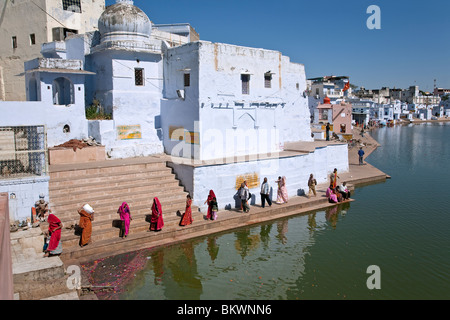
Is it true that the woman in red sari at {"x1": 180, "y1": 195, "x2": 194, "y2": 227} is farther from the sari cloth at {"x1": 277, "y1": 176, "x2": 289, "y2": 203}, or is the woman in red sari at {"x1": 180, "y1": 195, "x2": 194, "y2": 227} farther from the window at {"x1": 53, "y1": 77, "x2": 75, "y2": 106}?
the window at {"x1": 53, "y1": 77, "x2": 75, "y2": 106}

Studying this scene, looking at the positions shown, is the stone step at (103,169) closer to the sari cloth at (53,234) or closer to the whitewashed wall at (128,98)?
the whitewashed wall at (128,98)

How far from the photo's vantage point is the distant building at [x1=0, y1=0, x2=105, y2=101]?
20.3 m

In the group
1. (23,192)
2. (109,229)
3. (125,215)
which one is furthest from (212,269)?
(23,192)

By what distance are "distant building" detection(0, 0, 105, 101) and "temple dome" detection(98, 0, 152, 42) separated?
473 cm

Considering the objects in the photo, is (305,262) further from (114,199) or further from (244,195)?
(114,199)

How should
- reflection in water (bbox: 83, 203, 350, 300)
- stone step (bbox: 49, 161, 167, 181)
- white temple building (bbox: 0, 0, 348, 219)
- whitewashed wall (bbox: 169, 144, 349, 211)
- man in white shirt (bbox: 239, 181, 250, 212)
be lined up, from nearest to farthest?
reflection in water (bbox: 83, 203, 350, 300) < stone step (bbox: 49, 161, 167, 181) < whitewashed wall (bbox: 169, 144, 349, 211) < man in white shirt (bbox: 239, 181, 250, 212) < white temple building (bbox: 0, 0, 348, 219)

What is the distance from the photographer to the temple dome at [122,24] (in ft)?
53.7

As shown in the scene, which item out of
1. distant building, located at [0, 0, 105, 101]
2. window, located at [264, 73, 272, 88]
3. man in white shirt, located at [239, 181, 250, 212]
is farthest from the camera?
distant building, located at [0, 0, 105, 101]

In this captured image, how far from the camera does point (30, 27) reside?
68.5ft

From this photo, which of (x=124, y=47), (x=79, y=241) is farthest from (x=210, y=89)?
(x=79, y=241)

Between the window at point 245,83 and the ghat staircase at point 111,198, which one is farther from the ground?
the window at point 245,83

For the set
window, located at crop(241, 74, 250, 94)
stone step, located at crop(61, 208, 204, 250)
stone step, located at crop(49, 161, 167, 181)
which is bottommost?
stone step, located at crop(61, 208, 204, 250)

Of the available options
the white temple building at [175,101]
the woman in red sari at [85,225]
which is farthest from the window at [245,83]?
the woman in red sari at [85,225]

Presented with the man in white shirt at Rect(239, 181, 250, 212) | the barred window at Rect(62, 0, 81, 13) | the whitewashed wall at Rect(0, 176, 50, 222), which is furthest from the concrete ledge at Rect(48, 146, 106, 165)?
the barred window at Rect(62, 0, 81, 13)
